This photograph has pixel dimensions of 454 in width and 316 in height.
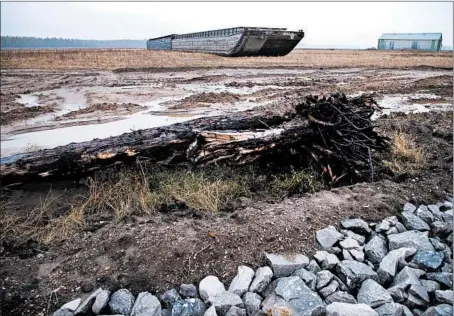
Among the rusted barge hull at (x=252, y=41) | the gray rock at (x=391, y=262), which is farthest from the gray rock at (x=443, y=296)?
the rusted barge hull at (x=252, y=41)

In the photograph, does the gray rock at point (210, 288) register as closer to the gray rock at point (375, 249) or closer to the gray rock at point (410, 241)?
the gray rock at point (375, 249)

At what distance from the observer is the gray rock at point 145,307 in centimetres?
274

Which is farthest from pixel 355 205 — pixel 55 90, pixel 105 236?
pixel 55 90

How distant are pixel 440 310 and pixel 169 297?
82.4 inches

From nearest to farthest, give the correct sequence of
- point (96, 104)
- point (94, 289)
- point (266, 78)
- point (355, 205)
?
1. point (94, 289)
2. point (355, 205)
3. point (96, 104)
4. point (266, 78)

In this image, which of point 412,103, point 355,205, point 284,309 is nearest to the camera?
→ point 284,309

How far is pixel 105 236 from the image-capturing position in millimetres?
3475

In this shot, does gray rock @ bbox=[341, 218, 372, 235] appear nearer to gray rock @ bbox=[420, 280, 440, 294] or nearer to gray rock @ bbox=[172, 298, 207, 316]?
gray rock @ bbox=[420, 280, 440, 294]

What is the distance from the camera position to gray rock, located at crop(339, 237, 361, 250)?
3515 millimetres

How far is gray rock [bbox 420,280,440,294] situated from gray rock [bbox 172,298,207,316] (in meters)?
1.89

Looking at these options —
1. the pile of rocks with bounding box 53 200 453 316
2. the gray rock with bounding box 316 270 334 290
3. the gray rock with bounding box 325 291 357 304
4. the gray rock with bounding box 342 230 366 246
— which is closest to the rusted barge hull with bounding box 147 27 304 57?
the gray rock with bounding box 342 230 366 246

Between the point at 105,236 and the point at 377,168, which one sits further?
the point at 377,168

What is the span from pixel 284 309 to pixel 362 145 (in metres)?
3.26

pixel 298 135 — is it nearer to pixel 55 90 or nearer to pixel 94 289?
pixel 94 289
